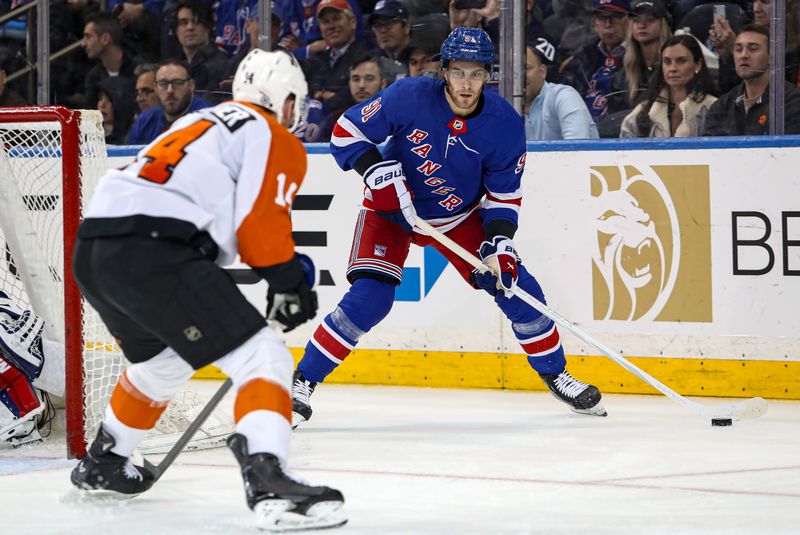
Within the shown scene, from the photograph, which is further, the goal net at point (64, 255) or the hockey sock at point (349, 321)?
the hockey sock at point (349, 321)

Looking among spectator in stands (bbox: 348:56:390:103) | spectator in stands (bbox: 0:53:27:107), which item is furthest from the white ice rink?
spectator in stands (bbox: 0:53:27:107)

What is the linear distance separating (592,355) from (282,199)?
102 inches

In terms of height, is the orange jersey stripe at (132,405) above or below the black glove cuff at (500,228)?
below

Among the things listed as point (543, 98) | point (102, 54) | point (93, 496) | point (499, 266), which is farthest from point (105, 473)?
point (102, 54)

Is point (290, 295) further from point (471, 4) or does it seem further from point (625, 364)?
point (471, 4)

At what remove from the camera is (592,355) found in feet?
16.3

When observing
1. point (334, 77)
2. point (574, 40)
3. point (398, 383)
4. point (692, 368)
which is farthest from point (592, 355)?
point (334, 77)

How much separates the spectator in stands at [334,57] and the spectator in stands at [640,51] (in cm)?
113

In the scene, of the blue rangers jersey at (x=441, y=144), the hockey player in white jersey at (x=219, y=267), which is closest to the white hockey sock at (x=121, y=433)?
the hockey player in white jersey at (x=219, y=267)

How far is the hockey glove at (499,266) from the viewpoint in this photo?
4.20 meters

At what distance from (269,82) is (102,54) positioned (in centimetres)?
355

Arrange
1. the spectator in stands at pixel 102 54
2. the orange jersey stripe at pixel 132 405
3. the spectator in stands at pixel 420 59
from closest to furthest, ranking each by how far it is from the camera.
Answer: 1. the orange jersey stripe at pixel 132 405
2. the spectator in stands at pixel 420 59
3. the spectator in stands at pixel 102 54

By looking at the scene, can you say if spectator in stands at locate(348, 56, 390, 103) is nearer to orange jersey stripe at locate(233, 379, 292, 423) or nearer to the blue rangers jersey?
the blue rangers jersey

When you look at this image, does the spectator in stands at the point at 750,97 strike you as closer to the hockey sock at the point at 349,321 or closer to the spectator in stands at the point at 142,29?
the hockey sock at the point at 349,321
